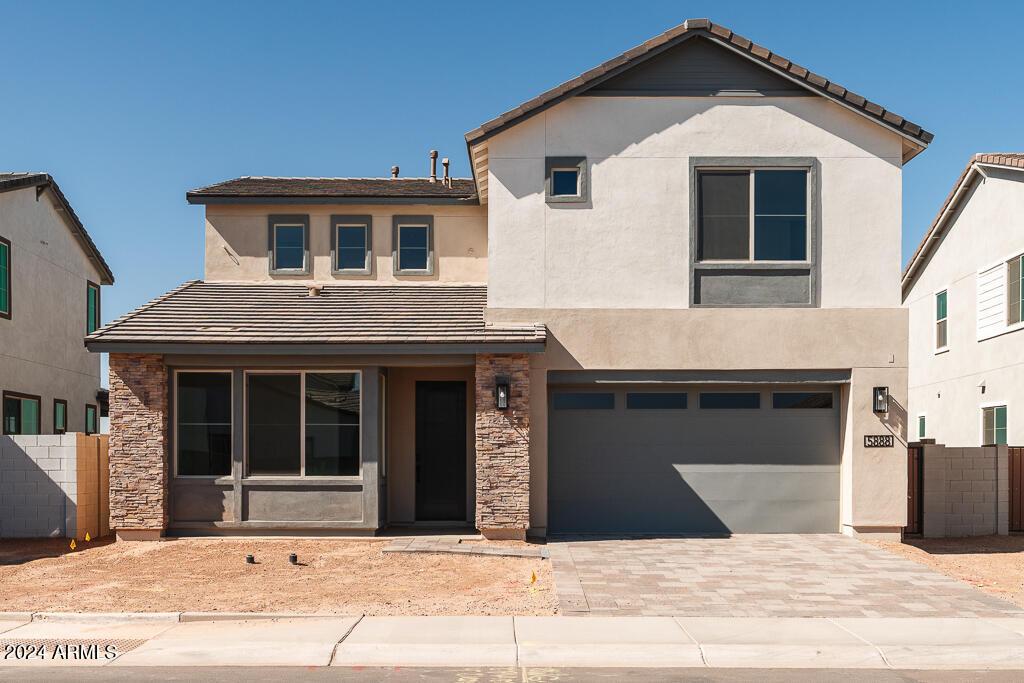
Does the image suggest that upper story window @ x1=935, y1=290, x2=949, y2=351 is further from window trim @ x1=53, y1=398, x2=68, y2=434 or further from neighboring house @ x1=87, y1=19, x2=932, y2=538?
window trim @ x1=53, y1=398, x2=68, y2=434

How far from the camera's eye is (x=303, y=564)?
13.0 meters

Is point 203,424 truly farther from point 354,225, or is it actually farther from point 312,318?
point 354,225

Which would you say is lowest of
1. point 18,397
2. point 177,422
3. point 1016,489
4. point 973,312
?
point 1016,489

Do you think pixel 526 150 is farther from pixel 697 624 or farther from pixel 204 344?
pixel 697 624

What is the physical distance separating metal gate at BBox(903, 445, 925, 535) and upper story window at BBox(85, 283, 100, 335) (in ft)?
68.9

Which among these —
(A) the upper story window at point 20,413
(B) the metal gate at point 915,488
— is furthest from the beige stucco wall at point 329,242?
(B) the metal gate at point 915,488

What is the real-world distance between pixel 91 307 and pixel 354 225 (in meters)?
11.8

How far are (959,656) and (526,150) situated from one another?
1003 cm

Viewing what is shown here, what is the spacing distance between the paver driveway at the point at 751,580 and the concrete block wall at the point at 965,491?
2.13 meters

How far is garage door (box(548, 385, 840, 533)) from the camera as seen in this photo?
1571 cm

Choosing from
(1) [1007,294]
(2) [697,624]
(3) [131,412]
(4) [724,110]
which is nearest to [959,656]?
(2) [697,624]

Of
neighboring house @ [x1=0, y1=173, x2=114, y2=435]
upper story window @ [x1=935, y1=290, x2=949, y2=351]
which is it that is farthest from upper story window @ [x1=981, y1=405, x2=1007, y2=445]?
neighboring house @ [x1=0, y1=173, x2=114, y2=435]

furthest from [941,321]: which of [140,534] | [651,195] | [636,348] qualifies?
[140,534]

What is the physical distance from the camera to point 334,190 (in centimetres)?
1902
